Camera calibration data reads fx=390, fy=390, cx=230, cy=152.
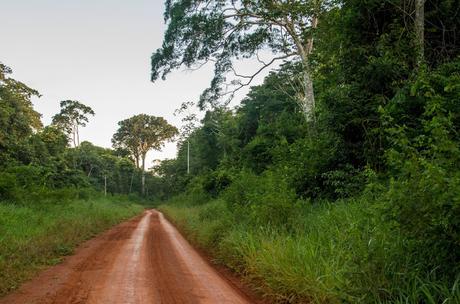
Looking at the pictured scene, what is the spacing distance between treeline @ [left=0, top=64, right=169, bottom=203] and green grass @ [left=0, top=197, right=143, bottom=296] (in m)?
1.65

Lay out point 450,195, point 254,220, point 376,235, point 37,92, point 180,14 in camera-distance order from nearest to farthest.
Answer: point 450,195 → point 376,235 → point 254,220 → point 180,14 → point 37,92

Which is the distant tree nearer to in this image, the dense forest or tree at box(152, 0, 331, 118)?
the dense forest

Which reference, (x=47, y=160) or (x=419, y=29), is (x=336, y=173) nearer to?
(x=419, y=29)

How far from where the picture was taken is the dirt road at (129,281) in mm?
6242

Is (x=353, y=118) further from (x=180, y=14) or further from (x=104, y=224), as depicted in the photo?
(x=104, y=224)

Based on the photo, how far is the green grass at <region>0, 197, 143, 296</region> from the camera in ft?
26.0

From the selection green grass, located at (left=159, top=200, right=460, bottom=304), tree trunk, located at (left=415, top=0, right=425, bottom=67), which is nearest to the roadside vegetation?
green grass, located at (left=159, top=200, right=460, bottom=304)

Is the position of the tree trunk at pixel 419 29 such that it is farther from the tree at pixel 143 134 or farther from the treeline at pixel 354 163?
the tree at pixel 143 134

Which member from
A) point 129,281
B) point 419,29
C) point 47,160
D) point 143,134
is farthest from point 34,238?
point 143,134

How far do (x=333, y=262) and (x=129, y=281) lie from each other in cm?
387

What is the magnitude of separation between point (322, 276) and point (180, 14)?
612 inches

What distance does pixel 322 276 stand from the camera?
5250 millimetres

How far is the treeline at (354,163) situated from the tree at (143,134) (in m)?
53.7

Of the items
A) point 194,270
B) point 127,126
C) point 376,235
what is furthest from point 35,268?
point 127,126
